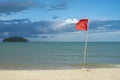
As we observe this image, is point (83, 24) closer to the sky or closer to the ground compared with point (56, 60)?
closer to the sky

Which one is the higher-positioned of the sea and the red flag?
the red flag

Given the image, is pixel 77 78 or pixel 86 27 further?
pixel 86 27

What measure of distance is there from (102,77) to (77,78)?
1297 millimetres

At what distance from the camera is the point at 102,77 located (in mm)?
16938

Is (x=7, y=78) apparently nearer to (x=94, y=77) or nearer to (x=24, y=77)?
(x=24, y=77)

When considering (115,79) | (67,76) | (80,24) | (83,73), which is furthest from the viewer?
(80,24)

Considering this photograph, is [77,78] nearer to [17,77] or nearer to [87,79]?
[87,79]

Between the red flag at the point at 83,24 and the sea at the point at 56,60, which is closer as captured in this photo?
the red flag at the point at 83,24

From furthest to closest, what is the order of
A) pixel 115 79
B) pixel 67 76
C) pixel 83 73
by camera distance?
pixel 83 73
pixel 67 76
pixel 115 79

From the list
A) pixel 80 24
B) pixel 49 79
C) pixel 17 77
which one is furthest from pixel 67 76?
pixel 80 24

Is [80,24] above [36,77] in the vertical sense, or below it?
above

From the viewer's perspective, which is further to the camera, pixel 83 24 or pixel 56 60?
pixel 56 60

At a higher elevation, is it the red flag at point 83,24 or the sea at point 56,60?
the red flag at point 83,24

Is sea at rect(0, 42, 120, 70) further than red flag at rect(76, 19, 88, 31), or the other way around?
sea at rect(0, 42, 120, 70)
